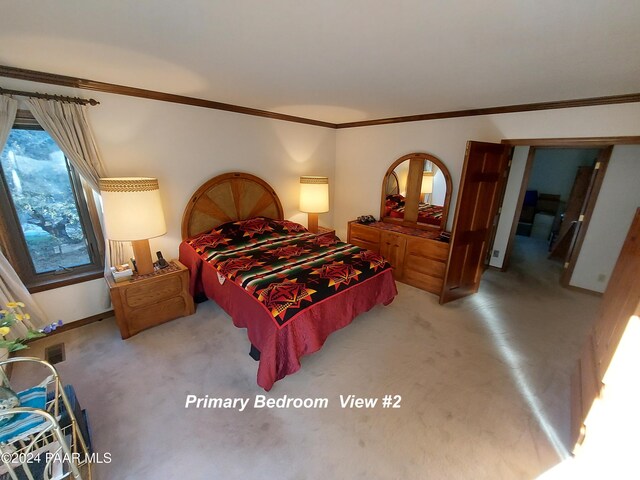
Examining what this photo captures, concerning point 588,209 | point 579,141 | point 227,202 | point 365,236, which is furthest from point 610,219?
point 227,202

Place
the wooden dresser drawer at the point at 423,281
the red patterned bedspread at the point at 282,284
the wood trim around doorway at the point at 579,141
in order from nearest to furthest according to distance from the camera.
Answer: the red patterned bedspread at the point at 282,284
the wood trim around doorway at the point at 579,141
the wooden dresser drawer at the point at 423,281

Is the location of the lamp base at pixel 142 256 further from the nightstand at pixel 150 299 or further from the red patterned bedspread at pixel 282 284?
the red patterned bedspread at pixel 282 284

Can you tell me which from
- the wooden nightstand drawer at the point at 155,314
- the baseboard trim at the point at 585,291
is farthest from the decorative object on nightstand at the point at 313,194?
the baseboard trim at the point at 585,291

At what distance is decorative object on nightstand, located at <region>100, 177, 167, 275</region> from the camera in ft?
6.95

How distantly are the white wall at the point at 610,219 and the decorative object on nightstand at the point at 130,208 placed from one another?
16.2 ft

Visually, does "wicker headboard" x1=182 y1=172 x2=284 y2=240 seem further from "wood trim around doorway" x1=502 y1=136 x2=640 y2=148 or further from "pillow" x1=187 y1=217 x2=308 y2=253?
"wood trim around doorway" x1=502 y1=136 x2=640 y2=148

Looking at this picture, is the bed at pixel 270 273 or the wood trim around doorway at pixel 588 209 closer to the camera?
the bed at pixel 270 273

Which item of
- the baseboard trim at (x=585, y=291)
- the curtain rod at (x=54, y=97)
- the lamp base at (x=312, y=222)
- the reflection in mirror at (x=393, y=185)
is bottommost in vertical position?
the baseboard trim at (x=585, y=291)

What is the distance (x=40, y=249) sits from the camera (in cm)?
228

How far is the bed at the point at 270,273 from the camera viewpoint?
6.02 feet

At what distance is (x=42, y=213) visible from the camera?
7.31 feet

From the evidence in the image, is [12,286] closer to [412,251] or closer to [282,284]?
[282,284]

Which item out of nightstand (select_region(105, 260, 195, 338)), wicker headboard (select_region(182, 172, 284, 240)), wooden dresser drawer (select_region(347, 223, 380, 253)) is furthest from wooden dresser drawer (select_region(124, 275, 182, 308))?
wooden dresser drawer (select_region(347, 223, 380, 253))

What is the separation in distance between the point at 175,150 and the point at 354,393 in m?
2.92
